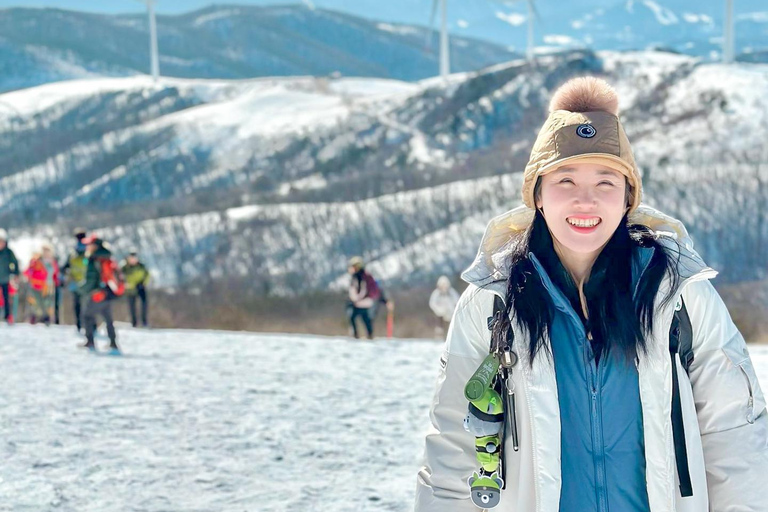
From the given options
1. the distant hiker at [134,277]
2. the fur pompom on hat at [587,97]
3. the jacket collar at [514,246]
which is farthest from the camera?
the distant hiker at [134,277]

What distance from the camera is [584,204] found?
2979 millimetres

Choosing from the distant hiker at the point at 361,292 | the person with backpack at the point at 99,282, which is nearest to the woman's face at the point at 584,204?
the person with backpack at the point at 99,282

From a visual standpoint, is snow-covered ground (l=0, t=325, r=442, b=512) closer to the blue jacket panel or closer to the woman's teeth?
the blue jacket panel

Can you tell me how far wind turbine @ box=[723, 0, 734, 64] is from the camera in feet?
250

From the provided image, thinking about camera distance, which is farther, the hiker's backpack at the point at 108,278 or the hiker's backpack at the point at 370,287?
the hiker's backpack at the point at 370,287

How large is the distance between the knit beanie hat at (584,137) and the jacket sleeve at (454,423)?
1.44 feet

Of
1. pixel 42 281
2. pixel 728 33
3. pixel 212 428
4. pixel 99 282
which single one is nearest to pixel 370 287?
pixel 99 282

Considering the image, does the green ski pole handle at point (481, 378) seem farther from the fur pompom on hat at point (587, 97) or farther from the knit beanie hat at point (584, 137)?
the fur pompom on hat at point (587, 97)

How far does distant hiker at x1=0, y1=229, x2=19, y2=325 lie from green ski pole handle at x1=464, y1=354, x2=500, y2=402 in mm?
15661

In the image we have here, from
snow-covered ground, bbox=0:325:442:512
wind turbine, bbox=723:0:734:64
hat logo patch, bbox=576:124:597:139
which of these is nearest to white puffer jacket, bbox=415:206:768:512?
hat logo patch, bbox=576:124:597:139

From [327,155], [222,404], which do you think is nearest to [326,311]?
[222,404]

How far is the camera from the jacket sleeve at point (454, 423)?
297 cm

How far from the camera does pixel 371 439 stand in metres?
8.67

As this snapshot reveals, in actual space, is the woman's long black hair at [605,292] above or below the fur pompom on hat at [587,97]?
below
